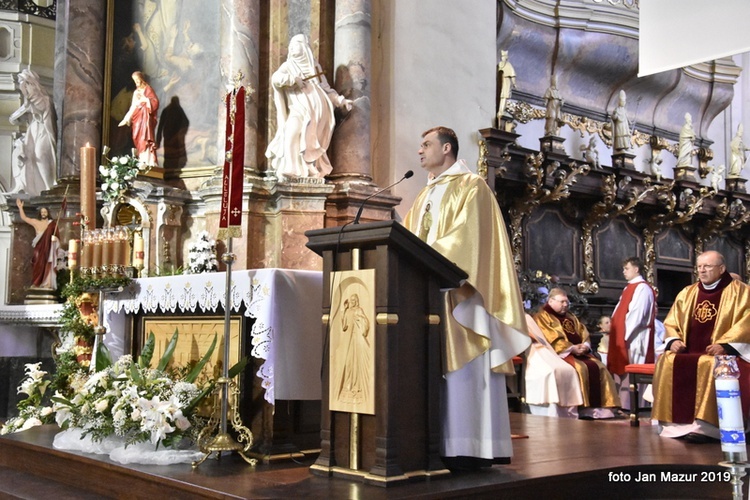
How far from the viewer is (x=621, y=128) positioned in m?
13.3

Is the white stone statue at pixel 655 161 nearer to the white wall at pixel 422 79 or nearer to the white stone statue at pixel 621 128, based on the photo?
the white stone statue at pixel 621 128

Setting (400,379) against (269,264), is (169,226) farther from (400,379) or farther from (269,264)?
(400,379)

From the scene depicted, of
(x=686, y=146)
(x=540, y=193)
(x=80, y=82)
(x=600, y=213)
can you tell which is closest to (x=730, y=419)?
(x=80, y=82)

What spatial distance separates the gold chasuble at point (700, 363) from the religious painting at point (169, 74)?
176 inches

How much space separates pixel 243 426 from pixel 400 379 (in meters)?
1.24

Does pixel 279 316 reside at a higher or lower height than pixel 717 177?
lower

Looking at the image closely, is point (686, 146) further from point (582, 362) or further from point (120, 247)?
point (120, 247)

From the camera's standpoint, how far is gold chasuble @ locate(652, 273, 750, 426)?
5961 mm

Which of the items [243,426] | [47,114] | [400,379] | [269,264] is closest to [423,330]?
[400,379]

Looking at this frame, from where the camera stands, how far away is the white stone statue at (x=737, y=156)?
49.4 feet

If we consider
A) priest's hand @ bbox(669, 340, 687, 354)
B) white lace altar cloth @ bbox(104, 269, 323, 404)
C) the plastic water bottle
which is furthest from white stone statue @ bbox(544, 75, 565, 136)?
the plastic water bottle

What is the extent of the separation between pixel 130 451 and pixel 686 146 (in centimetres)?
1218

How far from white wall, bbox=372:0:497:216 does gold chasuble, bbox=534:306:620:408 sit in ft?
6.43

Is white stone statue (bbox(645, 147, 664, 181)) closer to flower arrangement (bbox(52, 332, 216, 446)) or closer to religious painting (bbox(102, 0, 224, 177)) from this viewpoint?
religious painting (bbox(102, 0, 224, 177))
